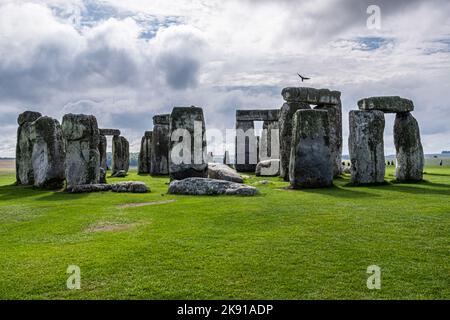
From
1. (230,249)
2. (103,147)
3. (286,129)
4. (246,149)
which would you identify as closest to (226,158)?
(246,149)

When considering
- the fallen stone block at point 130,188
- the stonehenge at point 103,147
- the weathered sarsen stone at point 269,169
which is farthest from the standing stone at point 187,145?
the weathered sarsen stone at point 269,169

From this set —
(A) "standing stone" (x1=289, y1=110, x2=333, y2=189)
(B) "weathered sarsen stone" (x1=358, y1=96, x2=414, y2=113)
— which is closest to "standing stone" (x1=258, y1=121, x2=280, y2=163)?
(B) "weathered sarsen stone" (x1=358, y1=96, x2=414, y2=113)

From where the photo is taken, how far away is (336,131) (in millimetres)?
22250

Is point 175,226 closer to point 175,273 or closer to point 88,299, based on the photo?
point 175,273

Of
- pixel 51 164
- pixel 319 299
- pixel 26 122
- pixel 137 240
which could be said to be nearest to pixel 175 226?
pixel 137 240

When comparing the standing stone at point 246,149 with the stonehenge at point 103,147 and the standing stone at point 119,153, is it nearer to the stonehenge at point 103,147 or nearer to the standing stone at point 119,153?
the standing stone at point 119,153

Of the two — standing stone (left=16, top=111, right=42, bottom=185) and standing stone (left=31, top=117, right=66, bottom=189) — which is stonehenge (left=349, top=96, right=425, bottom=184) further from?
standing stone (left=16, top=111, right=42, bottom=185)

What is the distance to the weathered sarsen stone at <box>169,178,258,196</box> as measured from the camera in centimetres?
1357

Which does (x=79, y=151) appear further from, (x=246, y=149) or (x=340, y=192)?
(x=246, y=149)

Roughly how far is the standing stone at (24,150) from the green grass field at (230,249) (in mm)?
7748

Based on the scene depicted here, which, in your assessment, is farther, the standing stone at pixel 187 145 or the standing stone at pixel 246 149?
the standing stone at pixel 246 149

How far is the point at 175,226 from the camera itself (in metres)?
8.79

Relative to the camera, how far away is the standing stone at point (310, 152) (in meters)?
15.4

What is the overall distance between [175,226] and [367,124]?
10.0m
